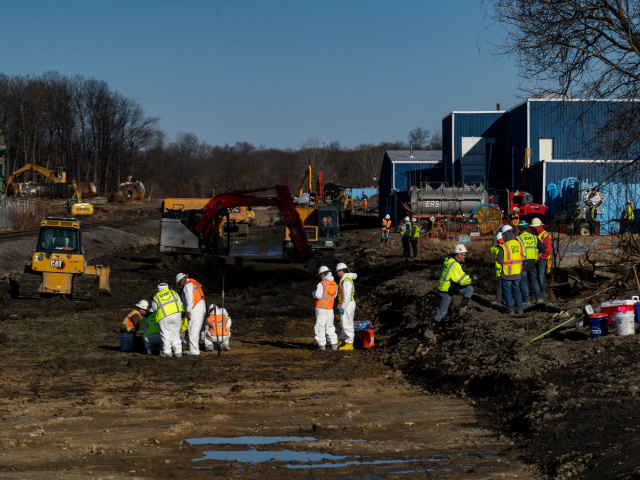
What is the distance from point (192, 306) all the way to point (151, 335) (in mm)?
988

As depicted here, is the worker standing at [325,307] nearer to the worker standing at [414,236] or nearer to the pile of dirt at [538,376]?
the pile of dirt at [538,376]

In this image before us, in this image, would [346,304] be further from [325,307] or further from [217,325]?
[217,325]

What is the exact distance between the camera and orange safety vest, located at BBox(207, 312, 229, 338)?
622 inches

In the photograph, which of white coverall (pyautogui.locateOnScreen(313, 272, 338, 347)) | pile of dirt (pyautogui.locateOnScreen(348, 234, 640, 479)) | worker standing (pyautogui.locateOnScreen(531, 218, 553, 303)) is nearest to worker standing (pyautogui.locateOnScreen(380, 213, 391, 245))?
pile of dirt (pyautogui.locateOnScreen(348, 234, 640, 479))

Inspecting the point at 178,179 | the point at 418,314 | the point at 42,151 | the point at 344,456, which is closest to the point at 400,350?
the point at 418,314

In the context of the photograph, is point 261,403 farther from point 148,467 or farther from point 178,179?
point 178,179

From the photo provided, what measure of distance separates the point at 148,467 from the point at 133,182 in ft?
290

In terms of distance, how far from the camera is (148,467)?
821 cm

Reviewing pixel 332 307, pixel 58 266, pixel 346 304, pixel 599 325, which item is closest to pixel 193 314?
pixel 332 307

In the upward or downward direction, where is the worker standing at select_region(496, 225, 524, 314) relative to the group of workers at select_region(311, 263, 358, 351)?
upward

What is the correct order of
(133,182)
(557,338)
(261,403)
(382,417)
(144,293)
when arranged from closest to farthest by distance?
(382,417)
(261,403)
(557,338)
(144,293)
(133,182)

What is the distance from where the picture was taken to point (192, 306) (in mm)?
15336

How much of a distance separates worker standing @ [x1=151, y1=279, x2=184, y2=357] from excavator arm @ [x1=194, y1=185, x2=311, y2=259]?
47.9 feet

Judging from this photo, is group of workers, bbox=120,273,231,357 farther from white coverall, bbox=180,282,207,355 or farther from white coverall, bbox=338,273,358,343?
white coverall, bbox=338,273,358,343
